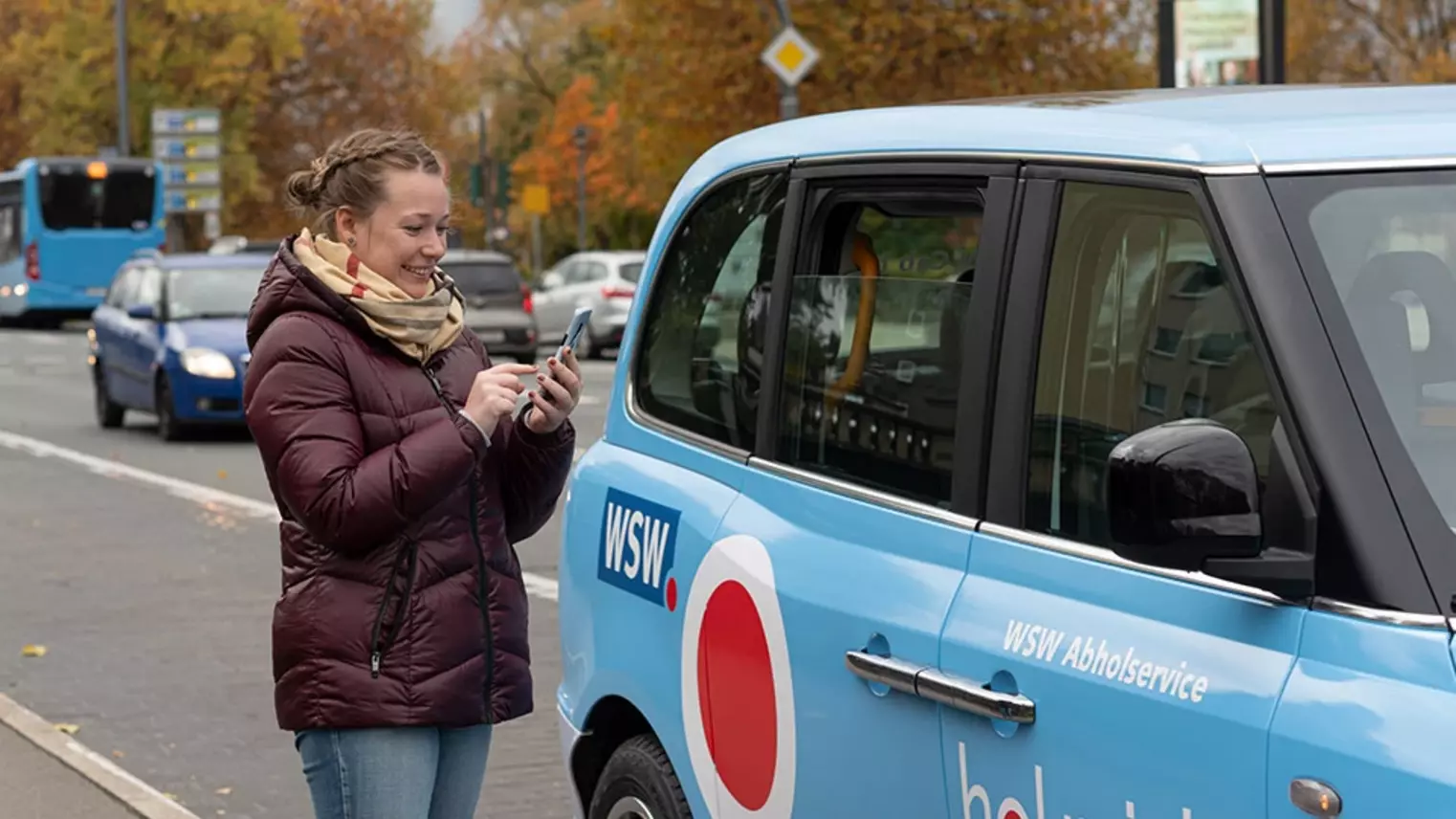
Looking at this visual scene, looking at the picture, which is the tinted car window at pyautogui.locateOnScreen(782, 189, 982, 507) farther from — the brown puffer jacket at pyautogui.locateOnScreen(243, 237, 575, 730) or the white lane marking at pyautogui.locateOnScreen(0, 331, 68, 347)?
the white lane marking at pyautogui.locateOnScreen(0, 331, 68, 347)

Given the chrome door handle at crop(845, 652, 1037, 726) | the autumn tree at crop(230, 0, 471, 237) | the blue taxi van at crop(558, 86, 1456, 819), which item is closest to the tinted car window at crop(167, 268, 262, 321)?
the blue taxi van at crop(558, 86, 1456, 819)

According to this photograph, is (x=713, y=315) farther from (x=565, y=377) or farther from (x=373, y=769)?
(x=373, y=769)

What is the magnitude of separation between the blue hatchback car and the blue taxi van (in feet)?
49.9

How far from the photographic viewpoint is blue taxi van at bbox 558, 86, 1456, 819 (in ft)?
9.12

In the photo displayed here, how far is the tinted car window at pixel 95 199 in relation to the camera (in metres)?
49.0

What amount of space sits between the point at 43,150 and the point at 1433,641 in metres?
71.8

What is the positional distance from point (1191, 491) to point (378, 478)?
144 cm

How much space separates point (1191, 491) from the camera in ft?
9.07

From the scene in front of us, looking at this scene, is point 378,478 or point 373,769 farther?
point 373,769

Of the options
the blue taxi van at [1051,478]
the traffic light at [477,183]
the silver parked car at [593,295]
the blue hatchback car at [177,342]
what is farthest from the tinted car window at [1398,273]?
the traffic light at [477,183]

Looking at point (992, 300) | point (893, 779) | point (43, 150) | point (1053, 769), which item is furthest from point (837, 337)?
point (43, 150)

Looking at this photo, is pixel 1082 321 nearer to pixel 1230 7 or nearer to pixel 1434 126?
pixel 1434 126

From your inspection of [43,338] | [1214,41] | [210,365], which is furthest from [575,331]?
[43,338]

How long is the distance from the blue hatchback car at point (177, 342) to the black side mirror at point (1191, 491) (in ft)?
55.0
